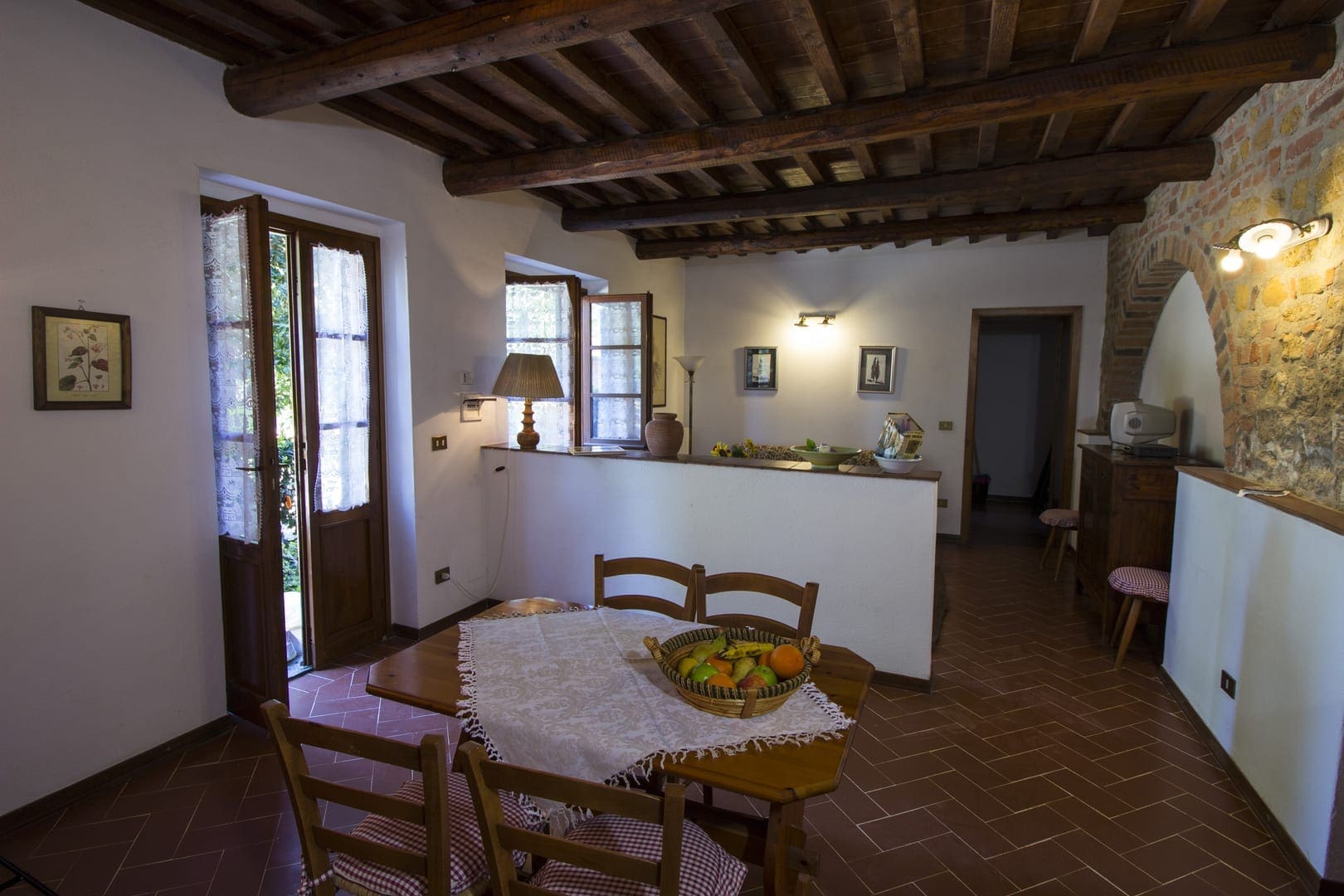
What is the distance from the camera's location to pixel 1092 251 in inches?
230

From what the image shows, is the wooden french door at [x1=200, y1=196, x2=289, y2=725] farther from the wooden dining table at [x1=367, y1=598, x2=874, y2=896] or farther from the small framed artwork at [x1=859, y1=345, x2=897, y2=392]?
the small framed artwork at [x1=859, y1=345, x2=897, y2=392]

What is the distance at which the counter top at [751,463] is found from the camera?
333cm

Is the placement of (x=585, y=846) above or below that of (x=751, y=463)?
below

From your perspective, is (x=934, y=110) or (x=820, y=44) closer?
(x=820, y=44)

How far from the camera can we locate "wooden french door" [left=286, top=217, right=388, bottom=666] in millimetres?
3465

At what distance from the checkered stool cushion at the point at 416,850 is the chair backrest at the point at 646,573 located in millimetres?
859

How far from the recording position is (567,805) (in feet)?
3.92

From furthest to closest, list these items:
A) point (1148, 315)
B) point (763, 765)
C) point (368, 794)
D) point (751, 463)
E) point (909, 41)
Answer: point (1148, 315) < point (751, 463) < point (909, 41) < point (763, 765) < point (368, 794)

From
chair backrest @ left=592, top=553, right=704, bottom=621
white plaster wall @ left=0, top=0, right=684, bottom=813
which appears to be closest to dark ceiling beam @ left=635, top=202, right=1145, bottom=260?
white plaster wall @ left=0, top=0, right=684, bottom=813

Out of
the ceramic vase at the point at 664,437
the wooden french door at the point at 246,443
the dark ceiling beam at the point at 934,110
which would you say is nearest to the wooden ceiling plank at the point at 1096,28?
the dark ceiling beam at the point at 934,110

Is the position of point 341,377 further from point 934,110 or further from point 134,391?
point 934,110

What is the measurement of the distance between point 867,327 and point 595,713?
5.71 metres

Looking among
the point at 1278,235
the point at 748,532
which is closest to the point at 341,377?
the point at 748,532

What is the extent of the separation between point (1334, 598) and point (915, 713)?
5.31 feet
